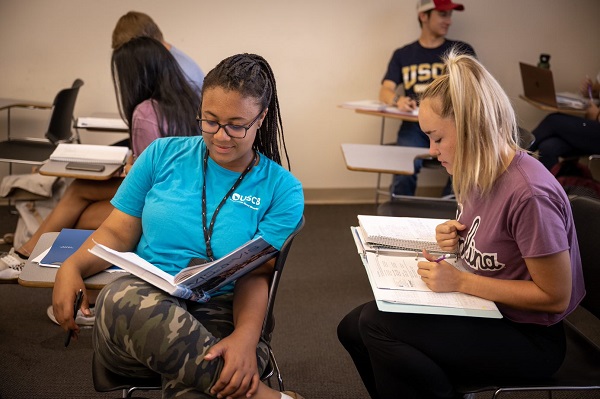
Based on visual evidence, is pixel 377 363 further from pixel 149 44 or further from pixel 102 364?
pixel 149 44

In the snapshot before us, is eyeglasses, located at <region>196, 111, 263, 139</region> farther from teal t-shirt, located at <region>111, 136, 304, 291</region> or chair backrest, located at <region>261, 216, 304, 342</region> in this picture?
chair backrest, located at <region>261, 216, 304, 342</region>

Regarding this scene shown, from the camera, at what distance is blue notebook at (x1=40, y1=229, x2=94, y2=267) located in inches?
68.1

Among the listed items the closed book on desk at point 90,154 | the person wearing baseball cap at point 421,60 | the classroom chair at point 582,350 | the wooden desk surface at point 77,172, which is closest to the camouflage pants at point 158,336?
the classroom chair at point 582,350

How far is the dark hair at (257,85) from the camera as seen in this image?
174cm

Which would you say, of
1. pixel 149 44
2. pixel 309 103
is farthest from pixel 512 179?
pixel 309 103

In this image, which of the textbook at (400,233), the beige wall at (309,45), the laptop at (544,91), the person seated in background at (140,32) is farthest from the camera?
the beige wall at (309,45)

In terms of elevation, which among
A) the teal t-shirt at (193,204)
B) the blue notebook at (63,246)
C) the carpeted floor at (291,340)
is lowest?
the carpeted floor at (291,340)

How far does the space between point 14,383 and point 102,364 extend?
101 cm

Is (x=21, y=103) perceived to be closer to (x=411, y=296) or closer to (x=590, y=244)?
(x=411, y=296)

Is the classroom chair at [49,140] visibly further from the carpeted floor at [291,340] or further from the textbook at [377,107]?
the textbook at [377,107]

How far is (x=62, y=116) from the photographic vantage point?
386cm

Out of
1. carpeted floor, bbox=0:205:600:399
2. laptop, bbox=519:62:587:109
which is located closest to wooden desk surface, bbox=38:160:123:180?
carpeted floor, bbox=0:205:600:399

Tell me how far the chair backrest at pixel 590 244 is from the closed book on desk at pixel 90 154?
1791 millimetres

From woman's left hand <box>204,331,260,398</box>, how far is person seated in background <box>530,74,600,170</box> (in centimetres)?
315
